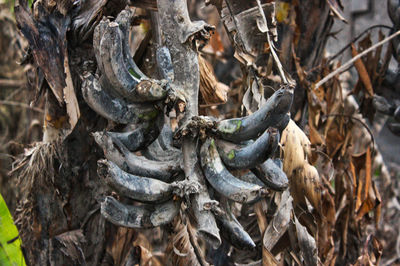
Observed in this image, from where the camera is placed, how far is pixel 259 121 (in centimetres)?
71

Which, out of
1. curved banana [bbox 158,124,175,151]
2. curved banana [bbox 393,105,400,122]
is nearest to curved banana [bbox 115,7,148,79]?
curved banana [bbox 158,124,175,151]

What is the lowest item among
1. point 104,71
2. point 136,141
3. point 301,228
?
point 301,228

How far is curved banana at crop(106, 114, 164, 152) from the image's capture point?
2.53 ft

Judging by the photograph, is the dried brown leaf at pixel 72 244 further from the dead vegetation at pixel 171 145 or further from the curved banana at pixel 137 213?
the curved banana at pixel 137 213

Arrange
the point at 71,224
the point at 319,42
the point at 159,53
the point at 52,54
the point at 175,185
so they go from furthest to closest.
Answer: the point at 319,42, the point at 71,224, the point at 52,54, the point at 159,53, the point at 175,185

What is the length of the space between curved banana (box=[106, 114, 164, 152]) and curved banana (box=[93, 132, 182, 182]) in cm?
1

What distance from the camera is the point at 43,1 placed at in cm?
102

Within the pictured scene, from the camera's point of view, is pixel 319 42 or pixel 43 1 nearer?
pixel 43 1

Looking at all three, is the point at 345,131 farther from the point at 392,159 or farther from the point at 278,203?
the point at 392,159

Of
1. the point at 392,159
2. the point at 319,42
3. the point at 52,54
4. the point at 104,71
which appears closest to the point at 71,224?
the point at 52,54

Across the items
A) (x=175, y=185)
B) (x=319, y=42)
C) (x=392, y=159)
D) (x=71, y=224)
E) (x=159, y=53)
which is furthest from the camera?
(x=392, y=159)

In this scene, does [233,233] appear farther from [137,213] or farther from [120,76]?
[120,76]

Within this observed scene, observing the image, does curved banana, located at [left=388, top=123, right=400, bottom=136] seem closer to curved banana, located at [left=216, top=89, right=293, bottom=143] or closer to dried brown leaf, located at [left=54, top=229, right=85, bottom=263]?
curved banana, located at [left=216, top=89, right=293, bottom=143]

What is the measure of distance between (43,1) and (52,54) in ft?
0.39
